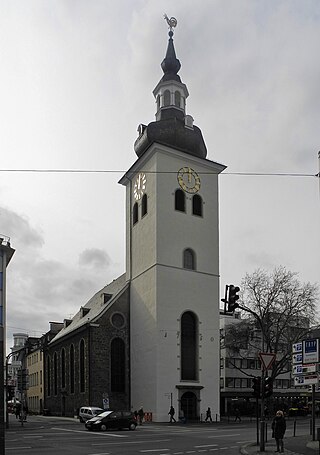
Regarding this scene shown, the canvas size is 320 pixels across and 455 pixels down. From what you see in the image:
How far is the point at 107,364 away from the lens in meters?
50.7

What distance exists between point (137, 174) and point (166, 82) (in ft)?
32.1

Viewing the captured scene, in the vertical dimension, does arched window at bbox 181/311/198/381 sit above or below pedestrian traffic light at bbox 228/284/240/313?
below

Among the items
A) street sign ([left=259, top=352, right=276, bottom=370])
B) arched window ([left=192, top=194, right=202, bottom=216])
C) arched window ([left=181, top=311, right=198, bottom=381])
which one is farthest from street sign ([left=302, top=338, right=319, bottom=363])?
arched window ([left=192, top=194, right=202, bottom=216])

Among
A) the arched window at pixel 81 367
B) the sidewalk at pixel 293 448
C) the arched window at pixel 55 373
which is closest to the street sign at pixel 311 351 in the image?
the sidewalk at pixel 293 448

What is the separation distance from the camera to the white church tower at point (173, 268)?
156ft

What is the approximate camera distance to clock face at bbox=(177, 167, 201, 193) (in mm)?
52206

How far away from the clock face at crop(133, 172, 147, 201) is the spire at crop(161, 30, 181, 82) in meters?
10.6

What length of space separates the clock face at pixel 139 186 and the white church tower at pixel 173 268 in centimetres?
10

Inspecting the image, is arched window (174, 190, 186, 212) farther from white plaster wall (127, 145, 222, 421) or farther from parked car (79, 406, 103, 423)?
parked car (79, 406, 103, 423)

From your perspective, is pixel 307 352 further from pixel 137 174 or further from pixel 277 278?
pixel 137 174

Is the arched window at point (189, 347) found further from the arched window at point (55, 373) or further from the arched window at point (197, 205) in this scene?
the arched window at point (55, 373)

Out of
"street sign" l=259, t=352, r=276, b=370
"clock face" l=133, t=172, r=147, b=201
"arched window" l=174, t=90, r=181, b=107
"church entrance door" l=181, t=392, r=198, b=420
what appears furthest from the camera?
"arched window" l=174, t=90, r=181, b=107

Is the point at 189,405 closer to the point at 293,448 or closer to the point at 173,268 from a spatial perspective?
the point at 173,268

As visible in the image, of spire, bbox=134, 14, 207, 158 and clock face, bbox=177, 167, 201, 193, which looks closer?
clock face, bbox=177, 167, 201, 193
